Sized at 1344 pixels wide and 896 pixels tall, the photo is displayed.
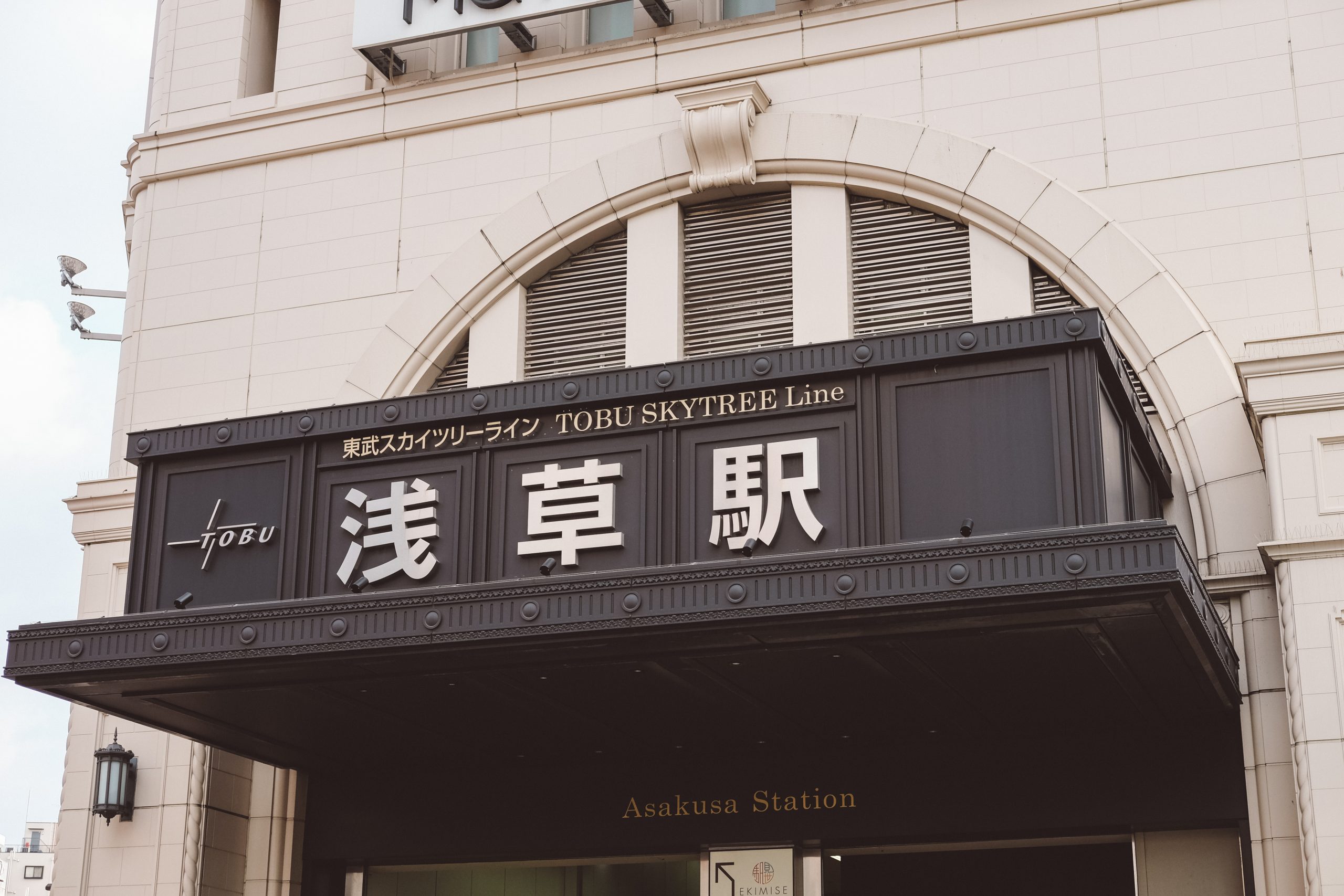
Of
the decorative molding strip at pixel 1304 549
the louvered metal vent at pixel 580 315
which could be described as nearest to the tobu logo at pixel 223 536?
the louvered metal vent at pixel 580 315

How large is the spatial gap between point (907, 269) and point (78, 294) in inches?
615

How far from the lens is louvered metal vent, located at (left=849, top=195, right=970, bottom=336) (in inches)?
Answer: 609

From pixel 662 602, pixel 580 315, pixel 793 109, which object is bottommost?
pixel 662 602

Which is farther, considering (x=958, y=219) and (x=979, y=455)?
(x=958, y=219)

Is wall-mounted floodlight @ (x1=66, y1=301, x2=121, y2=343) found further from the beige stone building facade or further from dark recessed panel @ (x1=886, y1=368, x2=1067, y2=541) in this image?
dark recessed panel @ (x1=886, y1=368, x2=1067, y2=541)

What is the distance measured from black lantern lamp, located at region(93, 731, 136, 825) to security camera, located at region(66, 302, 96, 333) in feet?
38.7

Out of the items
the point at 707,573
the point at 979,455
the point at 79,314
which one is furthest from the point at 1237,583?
the point at 79,314

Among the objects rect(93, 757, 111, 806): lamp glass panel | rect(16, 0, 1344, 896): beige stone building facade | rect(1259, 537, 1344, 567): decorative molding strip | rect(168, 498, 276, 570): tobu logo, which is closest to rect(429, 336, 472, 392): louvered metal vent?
rect(16, 0, 1344, 896): beige stone building facade

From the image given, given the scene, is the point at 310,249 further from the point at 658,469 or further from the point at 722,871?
the point at 722,871

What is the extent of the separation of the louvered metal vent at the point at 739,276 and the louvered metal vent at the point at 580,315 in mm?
744

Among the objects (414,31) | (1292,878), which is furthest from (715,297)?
(1292,878)

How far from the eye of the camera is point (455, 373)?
56.0 feet

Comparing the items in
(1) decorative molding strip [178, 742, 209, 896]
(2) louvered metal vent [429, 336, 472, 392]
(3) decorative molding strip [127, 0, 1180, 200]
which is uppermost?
(3) decorative molding strip [127, 0, 1180, 200]

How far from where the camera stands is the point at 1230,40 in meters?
15.0
